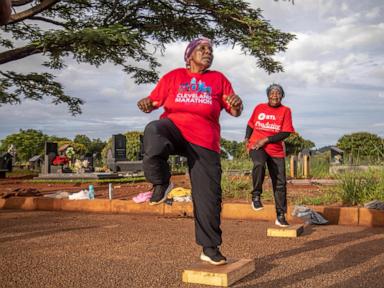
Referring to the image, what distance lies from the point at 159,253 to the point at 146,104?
1711 millimetres

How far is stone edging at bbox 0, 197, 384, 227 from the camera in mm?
7133

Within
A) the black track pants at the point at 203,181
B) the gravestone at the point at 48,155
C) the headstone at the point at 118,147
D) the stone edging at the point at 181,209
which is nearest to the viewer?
the black track pants at the point at 203,181

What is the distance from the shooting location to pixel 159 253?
4832 mm

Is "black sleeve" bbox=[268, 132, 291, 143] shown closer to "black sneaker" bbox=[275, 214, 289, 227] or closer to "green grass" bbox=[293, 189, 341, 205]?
"black sneaker" bbox=[275, 214, 289, 227]

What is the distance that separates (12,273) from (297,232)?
3.31m

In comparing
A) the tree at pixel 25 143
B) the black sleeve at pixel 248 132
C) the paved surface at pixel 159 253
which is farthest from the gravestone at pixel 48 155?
the tree at pixel 25 143

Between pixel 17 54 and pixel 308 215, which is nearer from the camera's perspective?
pixel 308 215

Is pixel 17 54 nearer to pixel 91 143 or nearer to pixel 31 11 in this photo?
pixel 31 11

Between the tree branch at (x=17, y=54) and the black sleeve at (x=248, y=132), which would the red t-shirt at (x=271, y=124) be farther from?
the tree branch at (x=17, y=54)

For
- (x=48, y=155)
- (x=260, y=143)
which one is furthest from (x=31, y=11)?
(x=260, y=143)

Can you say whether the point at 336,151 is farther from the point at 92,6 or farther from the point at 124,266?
the point at 124,266

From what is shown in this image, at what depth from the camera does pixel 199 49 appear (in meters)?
3.88

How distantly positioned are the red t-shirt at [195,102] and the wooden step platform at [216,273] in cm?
85

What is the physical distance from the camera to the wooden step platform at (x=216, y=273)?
3539mm
